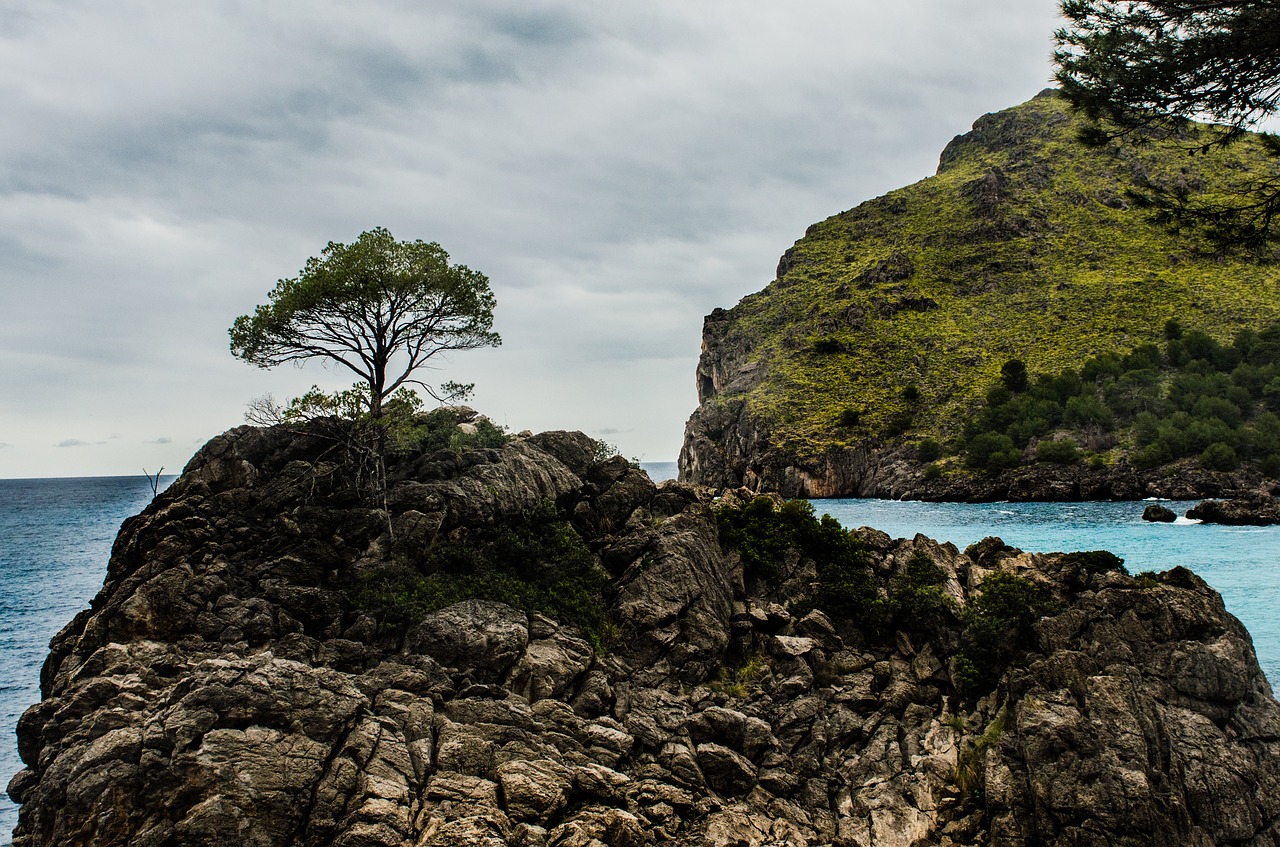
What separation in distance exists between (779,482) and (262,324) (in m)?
75.8

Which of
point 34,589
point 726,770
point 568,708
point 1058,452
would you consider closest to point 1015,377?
point 1058,452

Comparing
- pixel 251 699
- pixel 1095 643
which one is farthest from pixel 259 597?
pixel 1095 643

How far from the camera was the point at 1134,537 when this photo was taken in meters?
52.9

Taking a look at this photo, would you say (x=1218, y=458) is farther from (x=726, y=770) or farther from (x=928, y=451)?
(x=726, y=770)

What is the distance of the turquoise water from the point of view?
36.9 m

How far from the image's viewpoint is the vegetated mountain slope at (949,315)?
95.1 m

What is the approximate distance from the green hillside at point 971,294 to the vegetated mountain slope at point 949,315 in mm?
308

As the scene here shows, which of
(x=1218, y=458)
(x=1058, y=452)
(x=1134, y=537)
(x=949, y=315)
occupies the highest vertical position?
(x=949, y=315)

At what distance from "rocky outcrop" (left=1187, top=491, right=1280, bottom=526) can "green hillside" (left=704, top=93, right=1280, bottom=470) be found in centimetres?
3559

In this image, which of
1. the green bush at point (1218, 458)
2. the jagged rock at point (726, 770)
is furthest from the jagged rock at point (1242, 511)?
the jagged rock at point (726, 770)

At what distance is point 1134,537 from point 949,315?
225 ft

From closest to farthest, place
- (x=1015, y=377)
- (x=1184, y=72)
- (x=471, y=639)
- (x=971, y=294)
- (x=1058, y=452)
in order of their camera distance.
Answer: (x=1184, y=72) → (x=471, y=639) → (x=1058, y=452) → (x=1015, y=377) → (x=971, y=294)

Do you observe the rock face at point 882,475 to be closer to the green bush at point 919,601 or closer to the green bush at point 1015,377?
the green bush at point 1015,377

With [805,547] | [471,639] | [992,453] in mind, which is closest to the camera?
[471,639]
